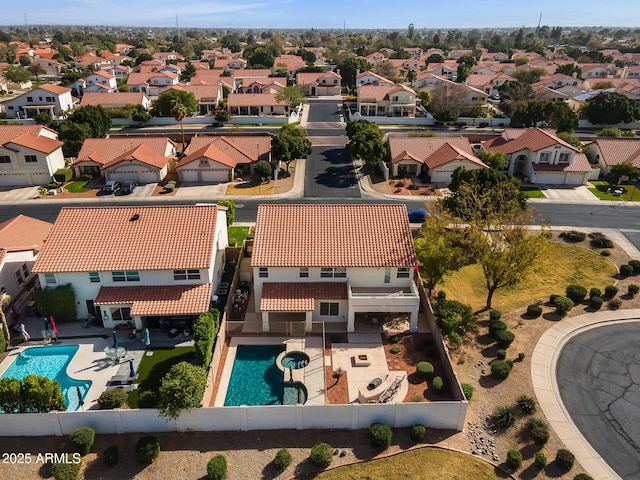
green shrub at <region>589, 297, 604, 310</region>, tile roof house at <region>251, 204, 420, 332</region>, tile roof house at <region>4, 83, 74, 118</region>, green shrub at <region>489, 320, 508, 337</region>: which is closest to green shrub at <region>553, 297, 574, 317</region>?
green shrub at <region>589, 297, 604, 310</region>

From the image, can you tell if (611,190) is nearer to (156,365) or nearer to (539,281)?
(539,281)

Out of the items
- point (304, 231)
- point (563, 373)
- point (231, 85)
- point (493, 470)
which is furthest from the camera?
point (231, 85)

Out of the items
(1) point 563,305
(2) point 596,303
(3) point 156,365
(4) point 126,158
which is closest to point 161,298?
(3) point 156,365

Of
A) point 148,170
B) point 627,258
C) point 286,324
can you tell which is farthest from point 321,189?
point 627,258

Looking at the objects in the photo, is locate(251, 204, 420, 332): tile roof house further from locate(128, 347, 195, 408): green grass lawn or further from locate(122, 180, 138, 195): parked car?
locate(122, 180, 138, 195): parked car

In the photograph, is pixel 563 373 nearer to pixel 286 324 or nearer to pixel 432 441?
pixel 432 441
